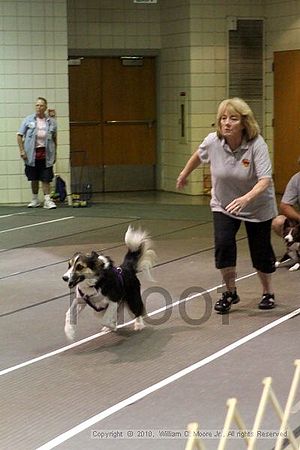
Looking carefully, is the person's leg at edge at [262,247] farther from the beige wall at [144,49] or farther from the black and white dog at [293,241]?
the beige wall at [144,49]

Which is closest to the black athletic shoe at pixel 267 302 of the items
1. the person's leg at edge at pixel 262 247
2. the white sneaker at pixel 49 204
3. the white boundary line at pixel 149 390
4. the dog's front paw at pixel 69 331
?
the person's leg at edge at pixel 262 247

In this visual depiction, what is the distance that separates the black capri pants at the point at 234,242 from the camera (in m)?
6.19

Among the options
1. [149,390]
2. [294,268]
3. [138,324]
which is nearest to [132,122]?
[294,268]

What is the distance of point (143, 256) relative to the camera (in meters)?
6.01

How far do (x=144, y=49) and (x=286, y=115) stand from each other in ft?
8.23

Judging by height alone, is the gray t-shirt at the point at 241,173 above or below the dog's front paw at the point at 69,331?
above

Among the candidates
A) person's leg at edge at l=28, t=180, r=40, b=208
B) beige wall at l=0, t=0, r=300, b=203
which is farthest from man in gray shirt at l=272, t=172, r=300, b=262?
beige wall at l=0, t=0, r=300, b=203

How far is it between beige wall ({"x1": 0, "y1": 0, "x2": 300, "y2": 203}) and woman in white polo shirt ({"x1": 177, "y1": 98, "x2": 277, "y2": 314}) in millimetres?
6966

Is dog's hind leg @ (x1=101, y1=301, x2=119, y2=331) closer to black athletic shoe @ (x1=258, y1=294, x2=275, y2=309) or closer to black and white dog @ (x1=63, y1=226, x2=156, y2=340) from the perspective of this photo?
black and white dog @ (x1=63, y1=226, x2=156, y2=340)

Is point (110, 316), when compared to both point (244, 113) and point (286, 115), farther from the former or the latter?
point (286, 115)

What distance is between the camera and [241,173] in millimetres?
6055

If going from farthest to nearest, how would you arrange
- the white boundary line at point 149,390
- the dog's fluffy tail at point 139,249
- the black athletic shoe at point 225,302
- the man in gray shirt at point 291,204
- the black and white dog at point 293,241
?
→ the man in gray shirt at point 291,204 < the black and white dog at point 293,241 < the black athletic shoe at point 225,302 < the dog's fluffy tail at point 139,249 < the white boundary line at point 149,390

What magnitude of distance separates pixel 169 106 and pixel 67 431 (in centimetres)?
1048

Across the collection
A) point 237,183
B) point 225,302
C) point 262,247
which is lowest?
point 225,302
